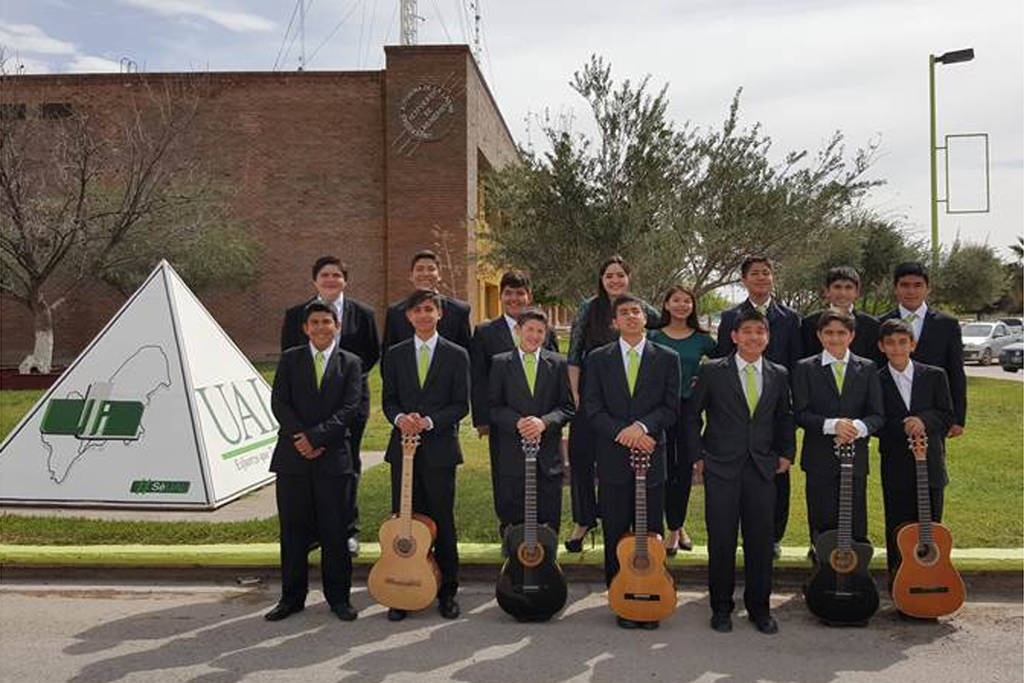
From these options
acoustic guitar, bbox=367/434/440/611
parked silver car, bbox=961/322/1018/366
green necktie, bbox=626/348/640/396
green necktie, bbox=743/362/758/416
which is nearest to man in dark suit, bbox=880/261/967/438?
green necktie, bbox=743/362/758/416

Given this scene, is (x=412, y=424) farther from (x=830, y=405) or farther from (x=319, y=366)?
(x=830, y=405)

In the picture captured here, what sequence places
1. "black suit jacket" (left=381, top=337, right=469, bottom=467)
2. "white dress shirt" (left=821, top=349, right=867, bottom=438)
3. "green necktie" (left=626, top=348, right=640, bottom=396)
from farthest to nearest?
"black suit jacket" (left=381, top=337, right=469, bottom=467), "green necktie" (left=626, top=348, right=640, bottom=396), "white dress shirt" (left=821, top=349, right=867, bottom=438)

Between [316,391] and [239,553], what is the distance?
1.61 meters

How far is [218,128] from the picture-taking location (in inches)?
1073

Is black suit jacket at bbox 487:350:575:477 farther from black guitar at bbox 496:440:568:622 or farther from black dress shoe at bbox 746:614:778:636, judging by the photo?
black dress shoe at bbox 746:614:778:636

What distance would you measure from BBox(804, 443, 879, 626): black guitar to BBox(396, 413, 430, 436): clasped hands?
2343 millimetres

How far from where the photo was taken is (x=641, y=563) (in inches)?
181

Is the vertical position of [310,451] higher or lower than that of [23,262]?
lower

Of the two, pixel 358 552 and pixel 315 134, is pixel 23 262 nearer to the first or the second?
pixel 315 134

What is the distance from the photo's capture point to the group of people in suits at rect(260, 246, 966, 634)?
4645 mm

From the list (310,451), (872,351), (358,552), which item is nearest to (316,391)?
(310,451)

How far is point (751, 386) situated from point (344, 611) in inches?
106

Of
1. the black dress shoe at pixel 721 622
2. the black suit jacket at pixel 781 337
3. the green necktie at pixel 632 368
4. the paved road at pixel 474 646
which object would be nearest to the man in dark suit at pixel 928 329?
the black suit jacket at pixel 781 337

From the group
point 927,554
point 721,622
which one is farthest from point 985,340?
point 721,622
